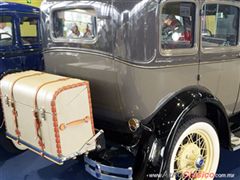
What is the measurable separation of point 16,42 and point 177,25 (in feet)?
7.24

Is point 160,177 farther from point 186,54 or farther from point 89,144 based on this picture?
point 186,54

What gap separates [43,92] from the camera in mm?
2371

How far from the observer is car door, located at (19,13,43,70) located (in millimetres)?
4039

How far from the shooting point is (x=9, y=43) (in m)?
3.93

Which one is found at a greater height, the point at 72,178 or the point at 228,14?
the point at 228,14

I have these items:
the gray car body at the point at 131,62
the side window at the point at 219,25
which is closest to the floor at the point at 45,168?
the gray car body at the point at 131,62

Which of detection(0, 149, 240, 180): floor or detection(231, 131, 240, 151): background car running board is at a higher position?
detection(231, 131, 240, 151): background car running board

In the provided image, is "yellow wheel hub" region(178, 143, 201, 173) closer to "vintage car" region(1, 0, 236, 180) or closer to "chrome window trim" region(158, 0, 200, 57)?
"vintage car" region(1, 0, 236, 180)

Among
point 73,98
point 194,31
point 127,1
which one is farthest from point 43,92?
point 194,31

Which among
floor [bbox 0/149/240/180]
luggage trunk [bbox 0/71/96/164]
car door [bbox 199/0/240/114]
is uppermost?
car door [bbox 199/0/240/114]

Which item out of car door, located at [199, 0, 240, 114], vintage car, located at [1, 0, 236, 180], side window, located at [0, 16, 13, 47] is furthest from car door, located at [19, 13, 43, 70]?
car door, located at [199, 0, 240, 114]

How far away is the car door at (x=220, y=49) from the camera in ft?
9.38

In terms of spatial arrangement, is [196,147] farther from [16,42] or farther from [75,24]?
[16,42]

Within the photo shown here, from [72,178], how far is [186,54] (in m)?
1.70
